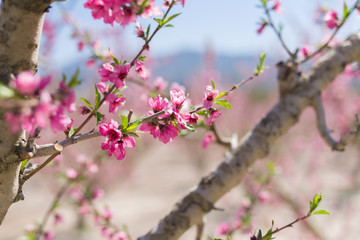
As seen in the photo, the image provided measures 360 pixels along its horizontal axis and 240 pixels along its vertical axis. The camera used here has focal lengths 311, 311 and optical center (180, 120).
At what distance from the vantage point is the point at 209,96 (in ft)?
3.21

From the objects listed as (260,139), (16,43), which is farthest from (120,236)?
(16,43)

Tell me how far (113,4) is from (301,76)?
1.52 m

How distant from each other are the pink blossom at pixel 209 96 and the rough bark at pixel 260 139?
0.74 metres

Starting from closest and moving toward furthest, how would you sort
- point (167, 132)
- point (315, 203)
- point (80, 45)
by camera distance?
1. point (167, 132)
2. point (315, 203)
3. point (80, 45)

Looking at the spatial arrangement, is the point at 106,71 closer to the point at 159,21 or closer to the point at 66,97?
the point at 159,21

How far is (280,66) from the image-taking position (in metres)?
1.90

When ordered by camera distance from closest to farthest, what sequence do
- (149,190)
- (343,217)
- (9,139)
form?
(9,139) → (343,217) → (149,190)

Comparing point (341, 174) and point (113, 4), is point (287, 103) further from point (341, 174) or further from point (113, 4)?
point (341, 174)

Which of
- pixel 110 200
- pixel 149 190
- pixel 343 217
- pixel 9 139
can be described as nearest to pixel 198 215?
pixel 9 139

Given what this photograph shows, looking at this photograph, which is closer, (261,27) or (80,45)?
(261,27)

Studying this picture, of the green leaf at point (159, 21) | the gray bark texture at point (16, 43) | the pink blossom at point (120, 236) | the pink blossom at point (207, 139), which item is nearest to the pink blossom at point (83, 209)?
the pink blossom at point (120, 236)

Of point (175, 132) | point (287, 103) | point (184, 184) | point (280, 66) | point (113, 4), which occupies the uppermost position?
point (184, 184)

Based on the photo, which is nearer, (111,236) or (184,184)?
(111,236)

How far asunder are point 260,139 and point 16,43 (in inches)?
52.4
